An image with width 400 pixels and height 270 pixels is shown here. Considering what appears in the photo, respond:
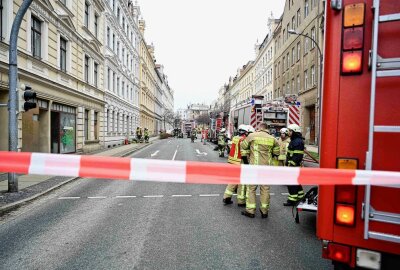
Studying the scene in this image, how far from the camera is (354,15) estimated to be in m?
2.36

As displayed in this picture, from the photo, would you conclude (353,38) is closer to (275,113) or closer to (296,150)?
(296,150)

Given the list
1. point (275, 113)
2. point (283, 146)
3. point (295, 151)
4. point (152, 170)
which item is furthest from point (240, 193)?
point (275, 113)

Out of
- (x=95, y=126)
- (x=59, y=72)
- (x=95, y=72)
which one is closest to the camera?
(x=59, y=72)

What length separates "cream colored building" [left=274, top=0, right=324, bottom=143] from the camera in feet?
91.3

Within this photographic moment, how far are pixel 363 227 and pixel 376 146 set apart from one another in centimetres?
61

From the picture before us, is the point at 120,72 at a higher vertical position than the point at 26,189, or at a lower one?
higher

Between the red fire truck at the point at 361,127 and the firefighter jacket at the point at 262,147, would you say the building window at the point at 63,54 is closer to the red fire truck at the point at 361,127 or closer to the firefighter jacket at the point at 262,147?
the firefighter jacket at the point at 262,147

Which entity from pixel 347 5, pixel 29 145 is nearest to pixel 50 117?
pixel 29 145

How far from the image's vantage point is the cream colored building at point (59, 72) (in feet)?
41.0

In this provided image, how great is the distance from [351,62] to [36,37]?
49.5 ft

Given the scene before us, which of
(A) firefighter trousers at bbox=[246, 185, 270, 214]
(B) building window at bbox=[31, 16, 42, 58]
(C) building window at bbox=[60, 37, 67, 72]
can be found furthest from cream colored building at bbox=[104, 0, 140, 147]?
(A) firefighter trousers at bbox=[246, 185, 270, 214]

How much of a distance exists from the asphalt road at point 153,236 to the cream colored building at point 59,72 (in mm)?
6144

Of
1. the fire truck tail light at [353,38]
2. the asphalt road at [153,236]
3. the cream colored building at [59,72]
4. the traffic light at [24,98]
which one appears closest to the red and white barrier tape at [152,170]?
the fire truck tail light at [353,38]

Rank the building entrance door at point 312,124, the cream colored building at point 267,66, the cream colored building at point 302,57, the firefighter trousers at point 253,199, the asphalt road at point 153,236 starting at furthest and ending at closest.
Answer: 1. the cream colored building at point 267,66
2. the building entrance door at point 312,124
3. the cream colored building at point 302,57
4. the firefighter trousers at point 253,199
5. the asphalt road at point 153,236
